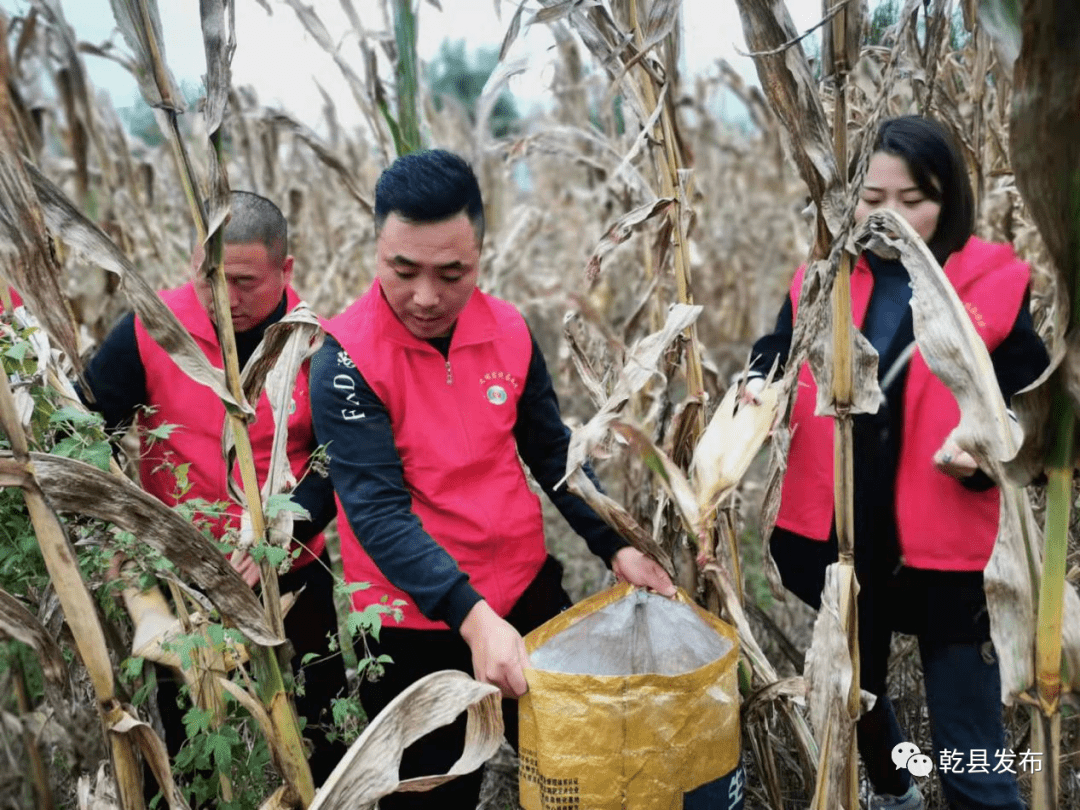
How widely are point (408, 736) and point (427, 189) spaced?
824 mm

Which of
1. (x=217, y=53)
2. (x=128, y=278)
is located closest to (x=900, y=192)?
(x=217, y=53)

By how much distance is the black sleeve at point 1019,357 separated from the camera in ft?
5.82

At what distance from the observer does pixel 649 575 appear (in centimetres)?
163

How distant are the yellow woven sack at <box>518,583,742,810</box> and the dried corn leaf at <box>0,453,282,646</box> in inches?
15.9

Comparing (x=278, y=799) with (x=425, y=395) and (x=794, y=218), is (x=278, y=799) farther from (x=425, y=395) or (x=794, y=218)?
(x=794, y=218)

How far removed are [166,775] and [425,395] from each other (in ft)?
2.45

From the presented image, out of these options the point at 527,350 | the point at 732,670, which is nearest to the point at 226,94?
the point at 527,350

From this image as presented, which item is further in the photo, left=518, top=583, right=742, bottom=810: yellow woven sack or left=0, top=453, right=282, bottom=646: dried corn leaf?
left=518, top=583, right=742, bottom=810: yellow woven sack

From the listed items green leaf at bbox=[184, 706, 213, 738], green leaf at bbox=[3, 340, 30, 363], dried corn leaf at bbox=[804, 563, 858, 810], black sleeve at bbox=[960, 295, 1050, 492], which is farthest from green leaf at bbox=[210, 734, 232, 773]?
black sleeve at bbox=[960, 295, 1050, 492]

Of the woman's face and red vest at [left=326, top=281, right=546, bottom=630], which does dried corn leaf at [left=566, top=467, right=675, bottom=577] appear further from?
the woman's face

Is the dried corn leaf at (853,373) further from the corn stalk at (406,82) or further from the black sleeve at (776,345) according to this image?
the corn stalk at (406,82)

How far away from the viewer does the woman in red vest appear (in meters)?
1.79

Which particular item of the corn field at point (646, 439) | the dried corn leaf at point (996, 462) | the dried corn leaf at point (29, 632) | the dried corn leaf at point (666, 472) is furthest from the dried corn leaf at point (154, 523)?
the dried corn leaf at point (996, 462)

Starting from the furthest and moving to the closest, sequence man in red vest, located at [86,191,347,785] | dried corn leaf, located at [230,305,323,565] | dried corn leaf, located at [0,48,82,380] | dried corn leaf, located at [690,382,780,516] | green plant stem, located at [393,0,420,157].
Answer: green plant stem, located at [393,0,420,157]
man in red vest, located at [86,191,347,785]
dried corn leaf, located at [690,382,780,516]
dried corn leaf, located at [230,305,323,565]
dried corn leaf, located at [0,48,82,380]
